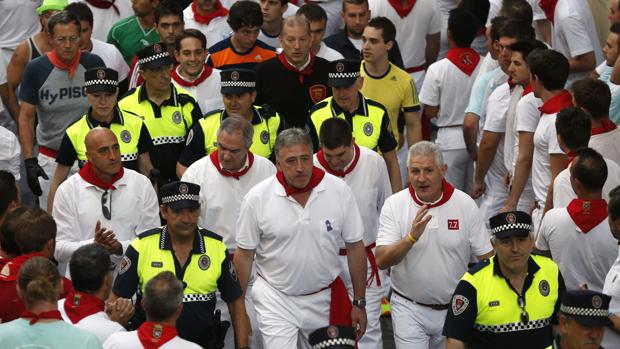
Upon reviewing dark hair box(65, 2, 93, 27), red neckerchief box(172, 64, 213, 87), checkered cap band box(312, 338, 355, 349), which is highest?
dark hair box(65, 2, 93, 27)

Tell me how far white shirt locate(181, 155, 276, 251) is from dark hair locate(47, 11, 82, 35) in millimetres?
2309

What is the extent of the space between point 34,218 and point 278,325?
2.09m

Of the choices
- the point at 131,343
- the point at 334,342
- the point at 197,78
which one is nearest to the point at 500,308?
the point at 334,342

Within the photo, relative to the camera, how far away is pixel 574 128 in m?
10.6

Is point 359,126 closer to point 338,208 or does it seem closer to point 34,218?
point 338,208

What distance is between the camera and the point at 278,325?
33.9 feet

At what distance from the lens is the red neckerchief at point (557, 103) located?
11453 mm

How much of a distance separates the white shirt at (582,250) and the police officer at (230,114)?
2.83 m

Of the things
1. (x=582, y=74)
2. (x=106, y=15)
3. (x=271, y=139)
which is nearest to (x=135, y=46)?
(x=106, y=15)

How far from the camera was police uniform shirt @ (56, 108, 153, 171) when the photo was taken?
37.7 ft

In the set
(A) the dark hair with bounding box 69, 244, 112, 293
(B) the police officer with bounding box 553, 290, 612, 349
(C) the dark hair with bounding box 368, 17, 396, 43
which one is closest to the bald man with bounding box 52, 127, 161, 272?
(A) the dark hair with bounding box 69, 244, 112, 293

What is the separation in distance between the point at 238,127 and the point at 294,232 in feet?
3.64

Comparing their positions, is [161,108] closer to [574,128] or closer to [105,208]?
[105,208]

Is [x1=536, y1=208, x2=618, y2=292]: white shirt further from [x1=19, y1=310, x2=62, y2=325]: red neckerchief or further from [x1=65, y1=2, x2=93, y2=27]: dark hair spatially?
[x1=65, y1=2, x2=93, y2=27]: dark hair
